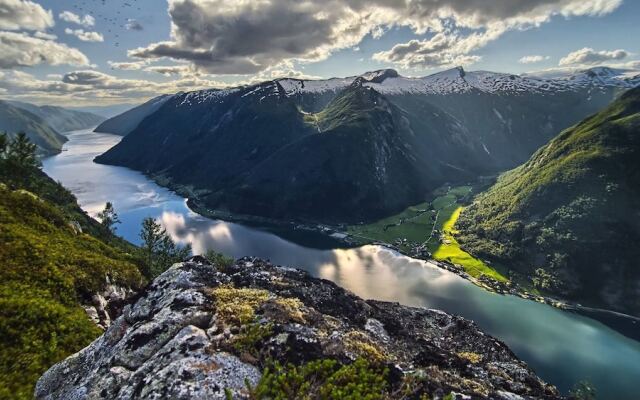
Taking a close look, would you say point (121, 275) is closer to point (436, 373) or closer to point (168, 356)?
point (168, 356)

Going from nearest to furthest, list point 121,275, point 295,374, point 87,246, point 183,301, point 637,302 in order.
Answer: point 295,374
point 183,301
point 121,275
point 87,246
point 637,302

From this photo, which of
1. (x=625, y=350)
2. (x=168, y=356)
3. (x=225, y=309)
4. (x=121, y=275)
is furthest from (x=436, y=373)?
(x=625, y=350)

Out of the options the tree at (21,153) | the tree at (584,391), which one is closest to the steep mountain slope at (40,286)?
the tree at (21,153)

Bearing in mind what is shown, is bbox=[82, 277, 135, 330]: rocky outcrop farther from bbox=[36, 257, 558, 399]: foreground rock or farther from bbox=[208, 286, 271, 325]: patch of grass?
bbox=[208, 286, 271, 325]: patch of grass

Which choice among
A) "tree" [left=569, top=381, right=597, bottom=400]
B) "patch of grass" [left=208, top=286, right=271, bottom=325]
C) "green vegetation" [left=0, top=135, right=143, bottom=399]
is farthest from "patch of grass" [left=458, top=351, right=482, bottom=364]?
"tree" [left=569, top=381, right=597, bottom=400]

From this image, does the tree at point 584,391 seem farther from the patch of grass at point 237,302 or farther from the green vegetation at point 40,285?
the green vegetation at point 40,285

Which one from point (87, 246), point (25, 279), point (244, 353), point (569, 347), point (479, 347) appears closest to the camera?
point (244, 353)
